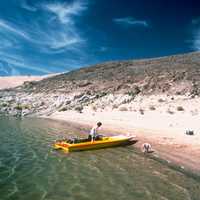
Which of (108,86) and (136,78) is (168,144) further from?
(136,78)

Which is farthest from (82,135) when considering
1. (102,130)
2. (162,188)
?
(162,188)

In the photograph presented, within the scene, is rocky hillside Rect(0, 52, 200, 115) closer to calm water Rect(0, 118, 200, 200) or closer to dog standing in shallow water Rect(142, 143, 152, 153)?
dog standing in shallow water Rect(142, 143, 152, 153)

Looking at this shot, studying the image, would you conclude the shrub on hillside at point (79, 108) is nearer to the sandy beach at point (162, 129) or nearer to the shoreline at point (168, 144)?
the sandy beach at point (162, 129)

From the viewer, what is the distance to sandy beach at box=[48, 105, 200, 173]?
52.7 feet

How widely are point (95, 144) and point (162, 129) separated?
743 cm

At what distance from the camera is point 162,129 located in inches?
950

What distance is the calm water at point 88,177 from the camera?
10.4 metres

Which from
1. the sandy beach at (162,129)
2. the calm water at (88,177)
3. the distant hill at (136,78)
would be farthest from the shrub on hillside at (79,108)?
the calm water at (88,177)

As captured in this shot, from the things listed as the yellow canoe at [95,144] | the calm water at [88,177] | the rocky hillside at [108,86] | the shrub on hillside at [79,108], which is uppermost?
the rocky hillside at [108,86]

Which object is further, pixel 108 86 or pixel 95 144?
pixel 108 86

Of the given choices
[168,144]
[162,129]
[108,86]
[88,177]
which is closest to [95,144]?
[168,144]

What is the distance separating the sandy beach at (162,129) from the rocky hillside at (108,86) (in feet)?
20.9

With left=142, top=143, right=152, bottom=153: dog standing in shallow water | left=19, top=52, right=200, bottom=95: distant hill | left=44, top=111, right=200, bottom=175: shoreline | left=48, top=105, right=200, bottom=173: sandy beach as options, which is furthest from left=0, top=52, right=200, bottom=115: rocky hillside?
left=142, top=143, right=152, bottom=153: dog standing in shallow water

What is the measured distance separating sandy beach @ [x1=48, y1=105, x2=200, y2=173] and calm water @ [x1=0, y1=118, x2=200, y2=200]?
1.57 meters
